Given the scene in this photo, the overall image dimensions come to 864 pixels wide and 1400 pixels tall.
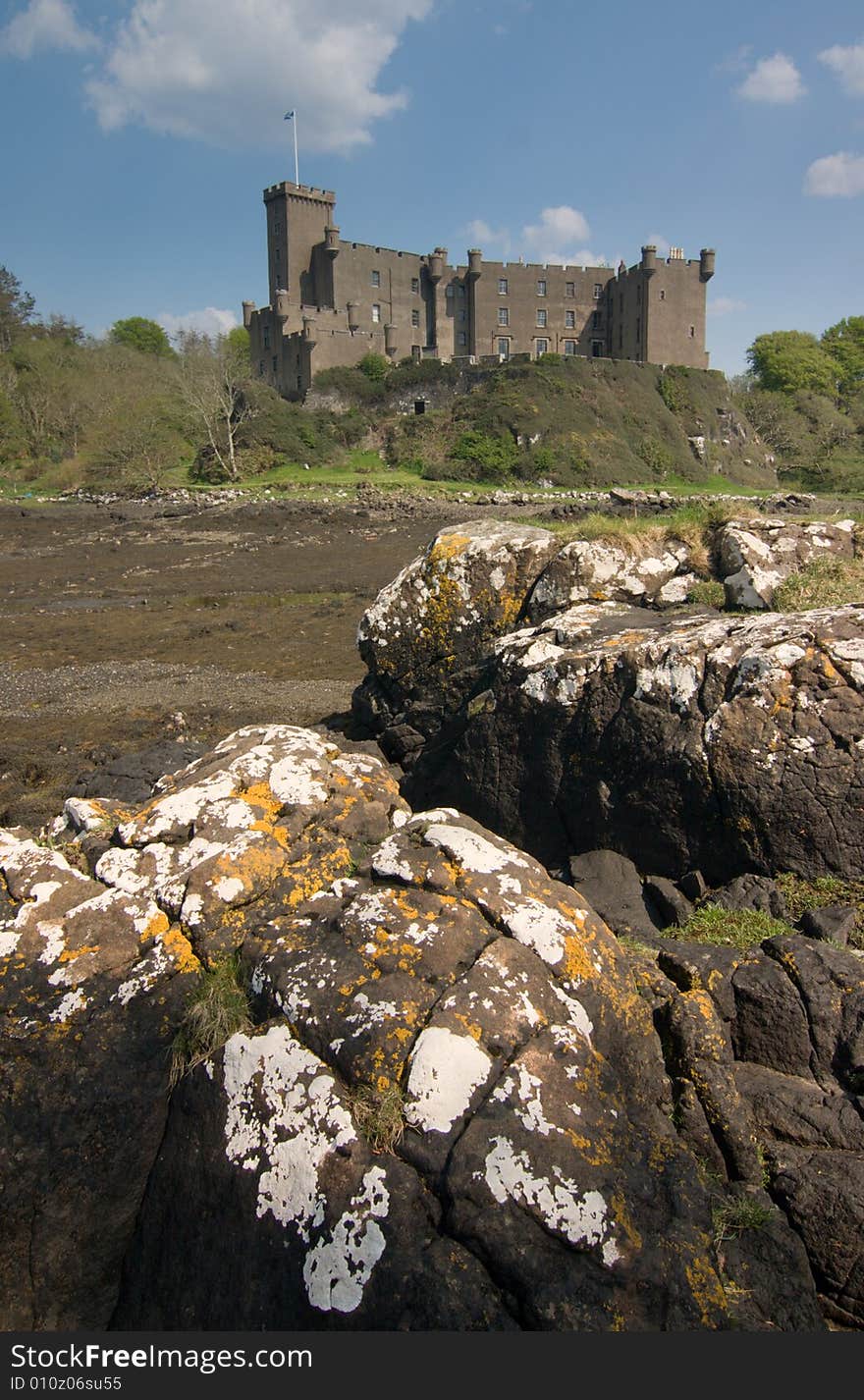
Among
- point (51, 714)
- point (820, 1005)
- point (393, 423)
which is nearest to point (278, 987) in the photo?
point (820, 1005)

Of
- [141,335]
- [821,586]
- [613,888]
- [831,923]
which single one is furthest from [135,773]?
[141,335]

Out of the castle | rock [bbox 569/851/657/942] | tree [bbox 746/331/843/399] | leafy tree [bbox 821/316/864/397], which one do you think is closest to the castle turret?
the castle

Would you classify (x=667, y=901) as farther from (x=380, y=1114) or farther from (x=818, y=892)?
(x=380, y=1114)

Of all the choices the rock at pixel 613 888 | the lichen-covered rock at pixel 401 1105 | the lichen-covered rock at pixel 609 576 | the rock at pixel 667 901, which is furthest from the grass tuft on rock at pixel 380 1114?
the lichen-covered rock at pixel 609 576

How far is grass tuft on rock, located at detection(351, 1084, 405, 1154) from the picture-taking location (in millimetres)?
3301

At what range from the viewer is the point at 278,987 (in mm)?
3922

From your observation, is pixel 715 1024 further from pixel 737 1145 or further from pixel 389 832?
pixel 389 832

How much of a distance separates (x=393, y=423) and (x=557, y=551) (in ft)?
200

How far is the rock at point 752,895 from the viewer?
5.71 m

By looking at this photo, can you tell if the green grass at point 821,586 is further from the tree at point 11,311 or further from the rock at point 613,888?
the tree at point 11,311

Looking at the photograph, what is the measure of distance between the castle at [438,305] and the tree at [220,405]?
9209 mm

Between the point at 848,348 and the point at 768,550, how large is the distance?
318ft

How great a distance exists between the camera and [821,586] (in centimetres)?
831

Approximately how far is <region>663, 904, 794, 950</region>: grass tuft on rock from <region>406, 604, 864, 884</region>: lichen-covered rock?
1.92 feet
